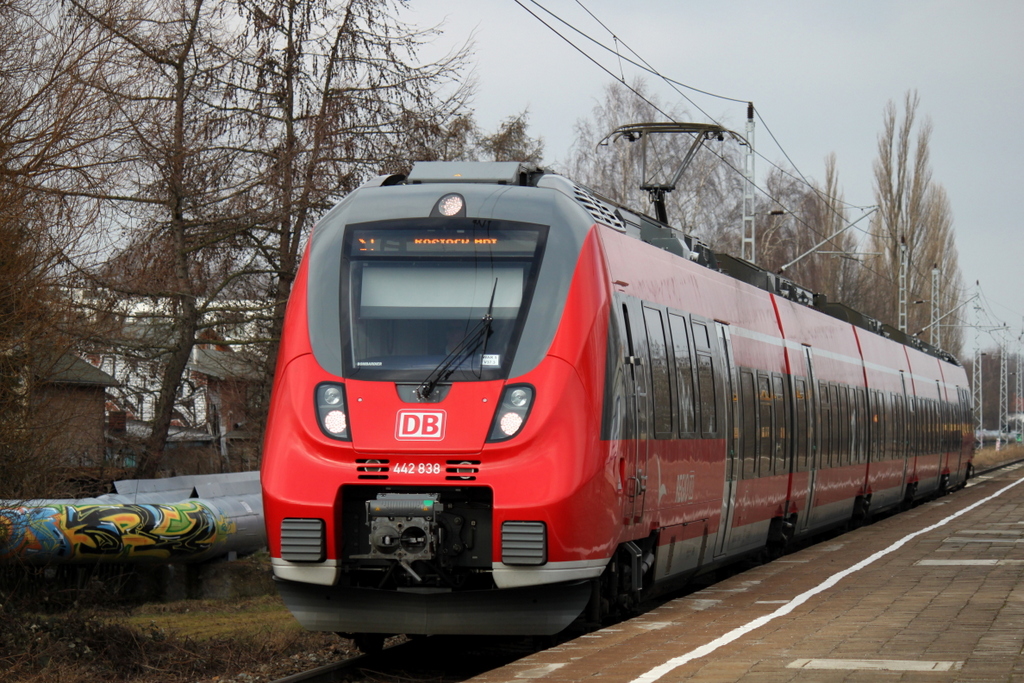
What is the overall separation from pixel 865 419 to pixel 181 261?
11677 millimetres

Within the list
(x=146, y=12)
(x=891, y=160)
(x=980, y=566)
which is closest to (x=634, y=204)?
(x=891, y=160)

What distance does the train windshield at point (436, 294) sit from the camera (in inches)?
369

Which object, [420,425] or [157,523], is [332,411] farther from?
[157,523]

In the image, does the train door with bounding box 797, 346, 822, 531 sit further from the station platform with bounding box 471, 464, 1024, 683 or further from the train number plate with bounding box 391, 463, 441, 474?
the train number plate with bounding box 391, 463, 441, 474

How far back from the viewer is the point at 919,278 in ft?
263

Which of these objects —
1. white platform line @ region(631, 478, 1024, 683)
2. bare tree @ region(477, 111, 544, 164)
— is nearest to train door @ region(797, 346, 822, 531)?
white platform line @ region(631, 478, 1024, 683)

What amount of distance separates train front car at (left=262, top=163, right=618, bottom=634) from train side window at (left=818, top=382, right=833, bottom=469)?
31.8 ft

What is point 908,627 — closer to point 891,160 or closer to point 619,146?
point 619,146

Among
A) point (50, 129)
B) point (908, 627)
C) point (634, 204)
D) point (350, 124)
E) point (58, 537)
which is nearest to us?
point (908, 627)

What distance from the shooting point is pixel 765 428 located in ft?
50.2

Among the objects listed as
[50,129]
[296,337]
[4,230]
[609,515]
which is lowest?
[609,515]

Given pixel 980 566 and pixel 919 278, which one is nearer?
pixel 980 566

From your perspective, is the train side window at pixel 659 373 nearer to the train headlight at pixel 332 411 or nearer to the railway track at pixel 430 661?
the railway track at pixel 430 661

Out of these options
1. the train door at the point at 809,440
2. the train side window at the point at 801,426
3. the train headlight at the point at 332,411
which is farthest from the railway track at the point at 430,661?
the train door at the point at 809,440
